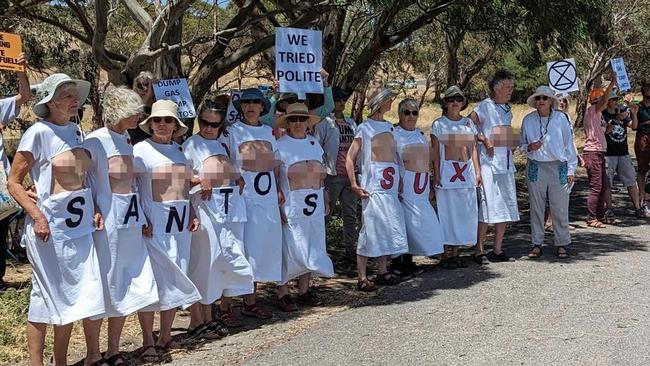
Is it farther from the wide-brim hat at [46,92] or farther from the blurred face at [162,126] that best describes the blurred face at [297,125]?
the wide-brim hat at [46,92]

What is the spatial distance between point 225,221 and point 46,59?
18053 mm

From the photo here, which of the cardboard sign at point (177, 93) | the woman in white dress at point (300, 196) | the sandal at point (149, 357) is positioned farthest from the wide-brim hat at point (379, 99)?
the sandal at point (149, 357)

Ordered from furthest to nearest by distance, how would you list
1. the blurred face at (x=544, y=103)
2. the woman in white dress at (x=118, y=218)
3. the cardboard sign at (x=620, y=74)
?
the cardboard sign at (x=620, y=74), the blurred face at (x=544, y=103), the woman in white dress at (x=118, y=218)

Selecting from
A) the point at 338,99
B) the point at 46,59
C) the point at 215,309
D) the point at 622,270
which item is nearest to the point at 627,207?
the point at 622,270

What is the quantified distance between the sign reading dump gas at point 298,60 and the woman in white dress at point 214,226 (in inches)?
41.7

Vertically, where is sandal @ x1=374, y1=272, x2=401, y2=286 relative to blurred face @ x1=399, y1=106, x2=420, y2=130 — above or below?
below

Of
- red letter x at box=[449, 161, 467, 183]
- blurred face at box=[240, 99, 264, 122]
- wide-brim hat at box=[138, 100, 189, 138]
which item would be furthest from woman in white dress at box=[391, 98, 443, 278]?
wide-brim hat at box=[138, 100, 189, 138]

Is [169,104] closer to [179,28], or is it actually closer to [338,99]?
[338,99]

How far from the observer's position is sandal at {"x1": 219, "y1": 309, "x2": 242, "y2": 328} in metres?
6.46

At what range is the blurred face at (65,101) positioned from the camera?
493 centimetres

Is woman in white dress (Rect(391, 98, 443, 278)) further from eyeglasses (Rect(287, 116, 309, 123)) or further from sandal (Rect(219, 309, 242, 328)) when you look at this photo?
sandal (Rect(219, 309, 242, 328))

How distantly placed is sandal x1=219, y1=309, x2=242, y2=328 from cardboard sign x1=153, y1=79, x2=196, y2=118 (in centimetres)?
178

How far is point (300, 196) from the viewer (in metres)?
6.83

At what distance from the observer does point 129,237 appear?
5293 millimetres
